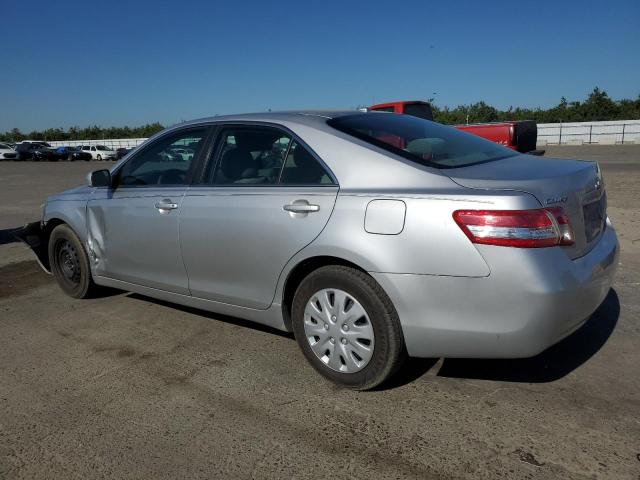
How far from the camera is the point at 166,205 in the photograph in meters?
3.91

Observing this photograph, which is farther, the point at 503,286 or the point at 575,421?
the point at 575,421

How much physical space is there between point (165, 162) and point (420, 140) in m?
2.02

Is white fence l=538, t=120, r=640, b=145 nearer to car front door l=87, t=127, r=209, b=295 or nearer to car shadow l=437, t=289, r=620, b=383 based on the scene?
car shadow l=437, t=289, r=620, b=383

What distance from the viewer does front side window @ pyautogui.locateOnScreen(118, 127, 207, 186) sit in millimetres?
3982

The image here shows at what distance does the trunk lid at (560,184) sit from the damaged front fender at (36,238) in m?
4.23

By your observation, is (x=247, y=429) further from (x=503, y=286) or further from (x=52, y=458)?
(x=503, y=286)

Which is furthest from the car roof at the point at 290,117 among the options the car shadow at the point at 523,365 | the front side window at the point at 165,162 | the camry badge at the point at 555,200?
the car shadow at the point at 523,365

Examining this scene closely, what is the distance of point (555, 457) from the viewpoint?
2.45m

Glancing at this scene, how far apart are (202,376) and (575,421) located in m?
2.15

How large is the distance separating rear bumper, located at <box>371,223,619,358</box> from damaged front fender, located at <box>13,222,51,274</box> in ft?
12.9

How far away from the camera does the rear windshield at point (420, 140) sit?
10.3ft

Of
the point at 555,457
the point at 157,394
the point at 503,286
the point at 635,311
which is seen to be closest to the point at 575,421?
the point at 555,457

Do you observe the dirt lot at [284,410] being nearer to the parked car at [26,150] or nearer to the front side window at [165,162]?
the front side window at [165,162]

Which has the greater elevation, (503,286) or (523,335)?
(503,286)
